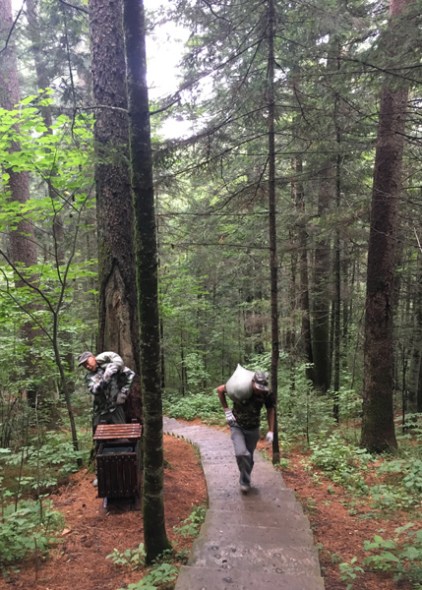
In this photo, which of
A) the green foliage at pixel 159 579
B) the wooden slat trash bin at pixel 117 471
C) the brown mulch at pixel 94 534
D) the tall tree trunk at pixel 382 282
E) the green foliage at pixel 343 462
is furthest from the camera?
the tall tree trunk at pixel 382 282

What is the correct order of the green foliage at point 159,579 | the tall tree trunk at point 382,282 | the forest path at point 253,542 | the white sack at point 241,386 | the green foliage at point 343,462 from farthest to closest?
1. the tall tree trunk at point 382,282
2. the green foliage at point 343,462
3. the white sack at point 241,386
4. the forest path at point 253,542
5. the green foliage at point 159,579

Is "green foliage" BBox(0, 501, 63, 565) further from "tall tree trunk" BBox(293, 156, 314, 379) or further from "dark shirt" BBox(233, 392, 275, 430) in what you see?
"tall tree trunk" BBox(293, 156, 314, 379)

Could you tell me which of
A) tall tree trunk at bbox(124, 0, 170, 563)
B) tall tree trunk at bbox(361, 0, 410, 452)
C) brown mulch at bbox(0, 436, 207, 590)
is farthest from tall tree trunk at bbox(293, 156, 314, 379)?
tall tree trunk at bbox(124, 0, 170, 563)

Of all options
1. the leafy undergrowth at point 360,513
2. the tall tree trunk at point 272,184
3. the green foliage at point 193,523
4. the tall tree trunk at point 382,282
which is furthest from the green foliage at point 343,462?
the green foliage at point 193,523

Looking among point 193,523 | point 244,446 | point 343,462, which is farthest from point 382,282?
point 193,523

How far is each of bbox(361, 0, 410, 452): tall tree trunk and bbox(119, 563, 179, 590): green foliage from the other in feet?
17.4

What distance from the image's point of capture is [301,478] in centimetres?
655

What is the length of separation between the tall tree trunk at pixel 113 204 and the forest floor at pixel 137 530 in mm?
1967

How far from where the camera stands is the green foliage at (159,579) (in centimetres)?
328

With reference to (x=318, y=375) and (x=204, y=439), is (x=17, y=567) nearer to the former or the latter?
(x=204, y=439)

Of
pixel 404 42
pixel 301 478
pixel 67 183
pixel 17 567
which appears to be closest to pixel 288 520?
pixel 301 478

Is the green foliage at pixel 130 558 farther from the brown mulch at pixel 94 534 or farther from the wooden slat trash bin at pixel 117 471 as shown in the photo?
the wooden slat trash bin at pixel 117 471

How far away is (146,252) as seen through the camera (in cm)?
357

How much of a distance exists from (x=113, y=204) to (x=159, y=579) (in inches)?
194
